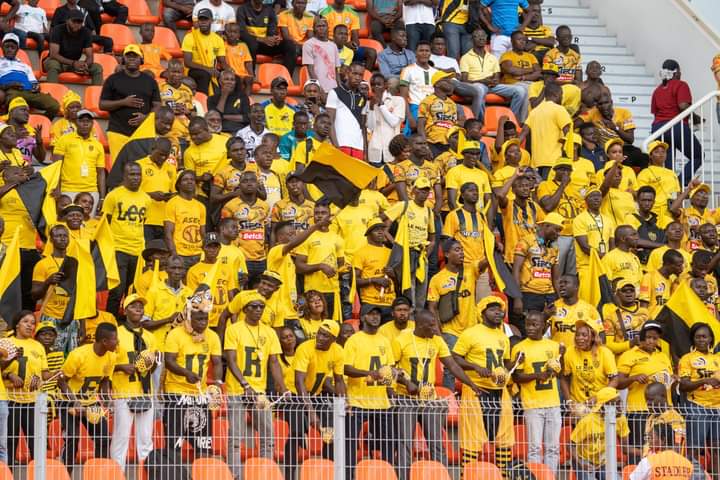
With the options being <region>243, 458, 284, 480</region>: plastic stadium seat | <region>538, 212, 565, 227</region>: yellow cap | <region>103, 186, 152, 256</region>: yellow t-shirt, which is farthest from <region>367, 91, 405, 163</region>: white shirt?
<region>243, 458, 284, 480</region>: plastic stadium seat

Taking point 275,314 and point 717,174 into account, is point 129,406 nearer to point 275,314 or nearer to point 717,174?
point 275,314

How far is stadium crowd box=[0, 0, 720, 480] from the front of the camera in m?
14.2

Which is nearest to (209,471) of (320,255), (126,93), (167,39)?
(320,255)

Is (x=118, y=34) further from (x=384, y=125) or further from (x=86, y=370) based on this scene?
(x=86, y=370)

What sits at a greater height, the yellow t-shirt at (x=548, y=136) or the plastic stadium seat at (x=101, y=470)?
the yellow t-shirt at (x=548, y=136)

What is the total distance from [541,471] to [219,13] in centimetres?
989

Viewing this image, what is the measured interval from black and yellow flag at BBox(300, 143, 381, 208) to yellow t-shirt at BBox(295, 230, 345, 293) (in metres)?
0.65

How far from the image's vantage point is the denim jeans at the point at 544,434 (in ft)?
45.2

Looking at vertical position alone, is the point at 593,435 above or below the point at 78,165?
below

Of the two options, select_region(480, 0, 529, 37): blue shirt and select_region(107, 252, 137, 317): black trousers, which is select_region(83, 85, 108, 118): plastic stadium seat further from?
select_region(480, 0, 529, 37): blue shirt

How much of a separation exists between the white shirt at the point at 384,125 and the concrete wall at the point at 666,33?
4.90m

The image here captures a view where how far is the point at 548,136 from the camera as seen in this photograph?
68.6ft

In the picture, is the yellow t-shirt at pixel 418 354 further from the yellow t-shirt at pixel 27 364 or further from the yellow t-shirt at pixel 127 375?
the yellow t-shirt at pixel 27 364

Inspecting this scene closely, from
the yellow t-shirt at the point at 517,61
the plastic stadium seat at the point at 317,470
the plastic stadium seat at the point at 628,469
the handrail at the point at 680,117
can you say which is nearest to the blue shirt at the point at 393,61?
the yellow t-shirt at the point at 517,61
